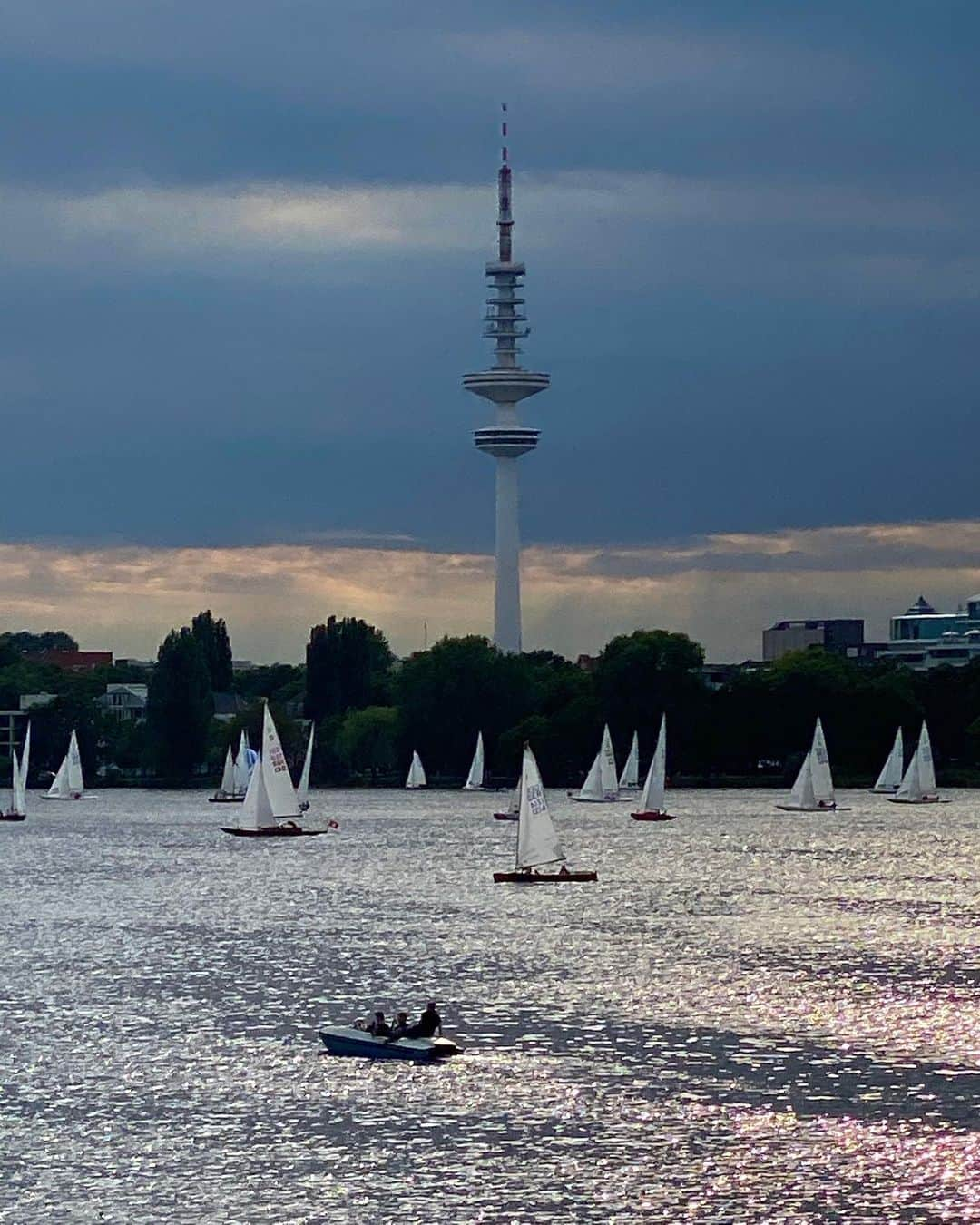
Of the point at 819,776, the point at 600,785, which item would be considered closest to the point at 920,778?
the point at 819,776

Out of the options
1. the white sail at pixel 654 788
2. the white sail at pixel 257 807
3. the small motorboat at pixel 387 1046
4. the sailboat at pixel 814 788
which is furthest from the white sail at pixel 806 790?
the small motorboat at pixel 387 1046

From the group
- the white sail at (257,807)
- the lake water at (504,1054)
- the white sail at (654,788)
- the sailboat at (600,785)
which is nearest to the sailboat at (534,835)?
the lake water at (504,1054)

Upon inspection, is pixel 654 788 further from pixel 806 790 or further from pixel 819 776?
pixel 819 776

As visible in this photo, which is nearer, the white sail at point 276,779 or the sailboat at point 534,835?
the sailboat at point 534,835

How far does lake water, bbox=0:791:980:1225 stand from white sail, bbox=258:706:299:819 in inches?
538

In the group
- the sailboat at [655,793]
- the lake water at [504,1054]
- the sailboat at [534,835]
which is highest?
the sailboat at [655,793]

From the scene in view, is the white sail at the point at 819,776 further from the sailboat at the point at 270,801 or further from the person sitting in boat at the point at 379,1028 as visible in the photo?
the person sitting in boat at the point at 379,1028

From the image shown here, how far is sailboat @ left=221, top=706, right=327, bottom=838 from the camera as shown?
467ft

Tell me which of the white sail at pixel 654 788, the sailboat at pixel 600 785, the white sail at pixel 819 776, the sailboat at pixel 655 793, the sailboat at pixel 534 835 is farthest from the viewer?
the sailboat at pixel 600 785

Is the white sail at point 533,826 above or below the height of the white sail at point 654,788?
below

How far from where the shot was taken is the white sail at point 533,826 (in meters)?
101

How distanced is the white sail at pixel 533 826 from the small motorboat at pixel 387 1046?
110 feet

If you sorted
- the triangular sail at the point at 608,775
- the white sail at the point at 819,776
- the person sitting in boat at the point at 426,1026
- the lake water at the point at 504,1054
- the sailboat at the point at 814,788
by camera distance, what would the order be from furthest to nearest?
the triangular sail at the point at 608,775, the white sail at the point at 819,776, the sailboat at the point at 814,788, the person sitting in boat at the point at 426,1026, the lake water at the point at 504,1054

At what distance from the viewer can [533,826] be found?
345ft
